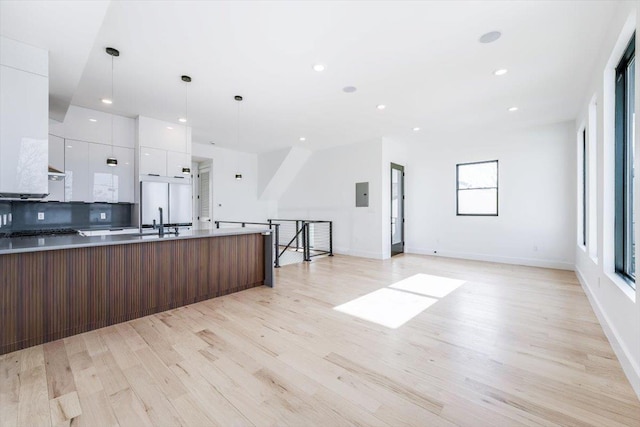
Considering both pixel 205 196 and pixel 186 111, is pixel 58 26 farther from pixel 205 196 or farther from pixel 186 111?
pixel 205 196

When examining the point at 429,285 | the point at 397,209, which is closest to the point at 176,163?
the point at 429,285

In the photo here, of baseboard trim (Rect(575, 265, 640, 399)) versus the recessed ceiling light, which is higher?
the recessed ceiling light

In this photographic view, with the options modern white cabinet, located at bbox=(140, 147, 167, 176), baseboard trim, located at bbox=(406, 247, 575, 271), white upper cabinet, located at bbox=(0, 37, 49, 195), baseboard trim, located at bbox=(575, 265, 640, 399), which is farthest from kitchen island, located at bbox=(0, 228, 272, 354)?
baseboard trim, located at bbox=(406, 247, 575, 271)

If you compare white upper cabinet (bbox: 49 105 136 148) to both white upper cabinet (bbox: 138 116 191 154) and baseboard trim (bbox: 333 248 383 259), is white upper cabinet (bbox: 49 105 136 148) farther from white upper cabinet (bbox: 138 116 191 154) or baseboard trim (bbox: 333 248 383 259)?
baseboard trim (bbox: 333 248 383 259)

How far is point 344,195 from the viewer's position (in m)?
7.24

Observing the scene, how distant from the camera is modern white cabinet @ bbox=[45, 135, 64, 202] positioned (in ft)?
14.0

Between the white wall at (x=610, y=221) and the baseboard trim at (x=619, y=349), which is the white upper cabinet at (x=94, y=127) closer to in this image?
the white wall at (x=610, y=221)

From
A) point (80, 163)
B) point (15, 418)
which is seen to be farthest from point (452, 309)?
point (80, 163)

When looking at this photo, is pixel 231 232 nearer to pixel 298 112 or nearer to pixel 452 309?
pixel 298 112

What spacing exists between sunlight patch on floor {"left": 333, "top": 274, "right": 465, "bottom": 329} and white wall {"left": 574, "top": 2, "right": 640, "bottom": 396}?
156cm

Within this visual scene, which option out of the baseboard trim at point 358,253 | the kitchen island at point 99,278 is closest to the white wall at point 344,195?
the baseboard trim at point 358,253

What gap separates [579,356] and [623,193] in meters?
1.51

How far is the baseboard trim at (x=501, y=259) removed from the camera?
210 inches

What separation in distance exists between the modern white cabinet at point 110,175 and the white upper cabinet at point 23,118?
2.06m
